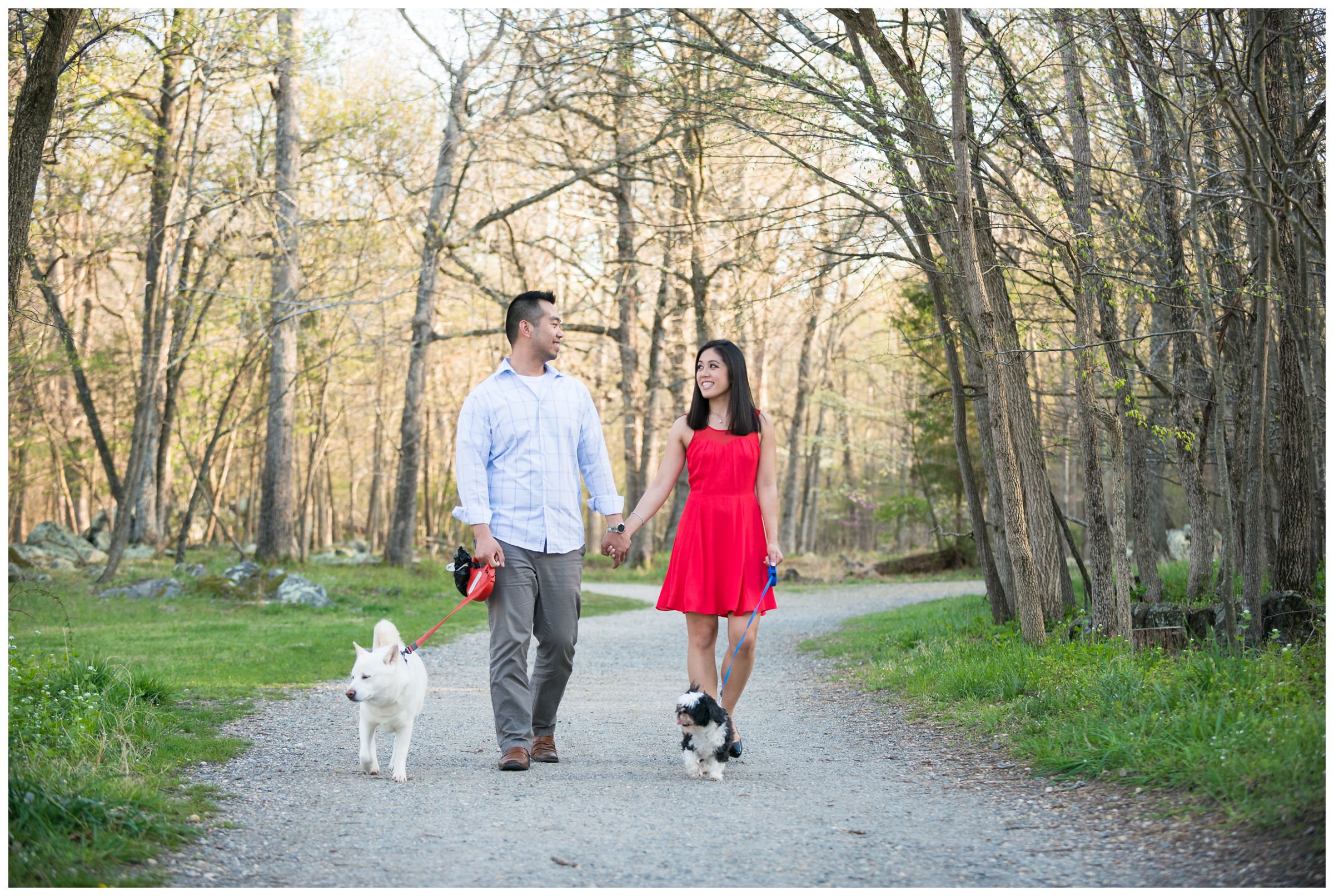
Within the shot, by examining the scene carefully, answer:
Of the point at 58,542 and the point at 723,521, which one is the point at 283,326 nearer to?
the point at 58,542

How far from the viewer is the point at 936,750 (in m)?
5.99

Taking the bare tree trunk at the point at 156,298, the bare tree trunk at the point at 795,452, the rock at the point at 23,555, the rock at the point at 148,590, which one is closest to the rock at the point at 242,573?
the rock at the point at 148,590

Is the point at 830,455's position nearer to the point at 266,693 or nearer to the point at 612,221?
the point at 612,221

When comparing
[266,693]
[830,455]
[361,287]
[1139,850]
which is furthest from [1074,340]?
[830,455]

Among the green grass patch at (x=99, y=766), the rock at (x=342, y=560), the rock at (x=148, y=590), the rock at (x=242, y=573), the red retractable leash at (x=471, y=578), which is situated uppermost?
the red retractable leash at (x=471, y=578)

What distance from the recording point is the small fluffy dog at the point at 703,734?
510cm

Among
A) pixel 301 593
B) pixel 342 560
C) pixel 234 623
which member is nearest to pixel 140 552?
pixel 342 560

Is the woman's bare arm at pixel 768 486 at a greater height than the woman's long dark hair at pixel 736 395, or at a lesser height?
lesser

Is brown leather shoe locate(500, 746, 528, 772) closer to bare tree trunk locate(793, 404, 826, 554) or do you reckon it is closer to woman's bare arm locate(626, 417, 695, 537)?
woman's bare arm locate(626, 417, 695, 537)

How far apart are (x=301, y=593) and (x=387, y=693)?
11.0 meters

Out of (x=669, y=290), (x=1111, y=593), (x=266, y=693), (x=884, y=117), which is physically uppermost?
(x=669, y=290)

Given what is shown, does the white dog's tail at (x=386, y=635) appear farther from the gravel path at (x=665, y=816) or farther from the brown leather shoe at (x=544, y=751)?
the brown leather shoe at (x=544, y=751)

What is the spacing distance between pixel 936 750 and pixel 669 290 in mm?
19138

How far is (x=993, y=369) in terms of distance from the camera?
7.69m
